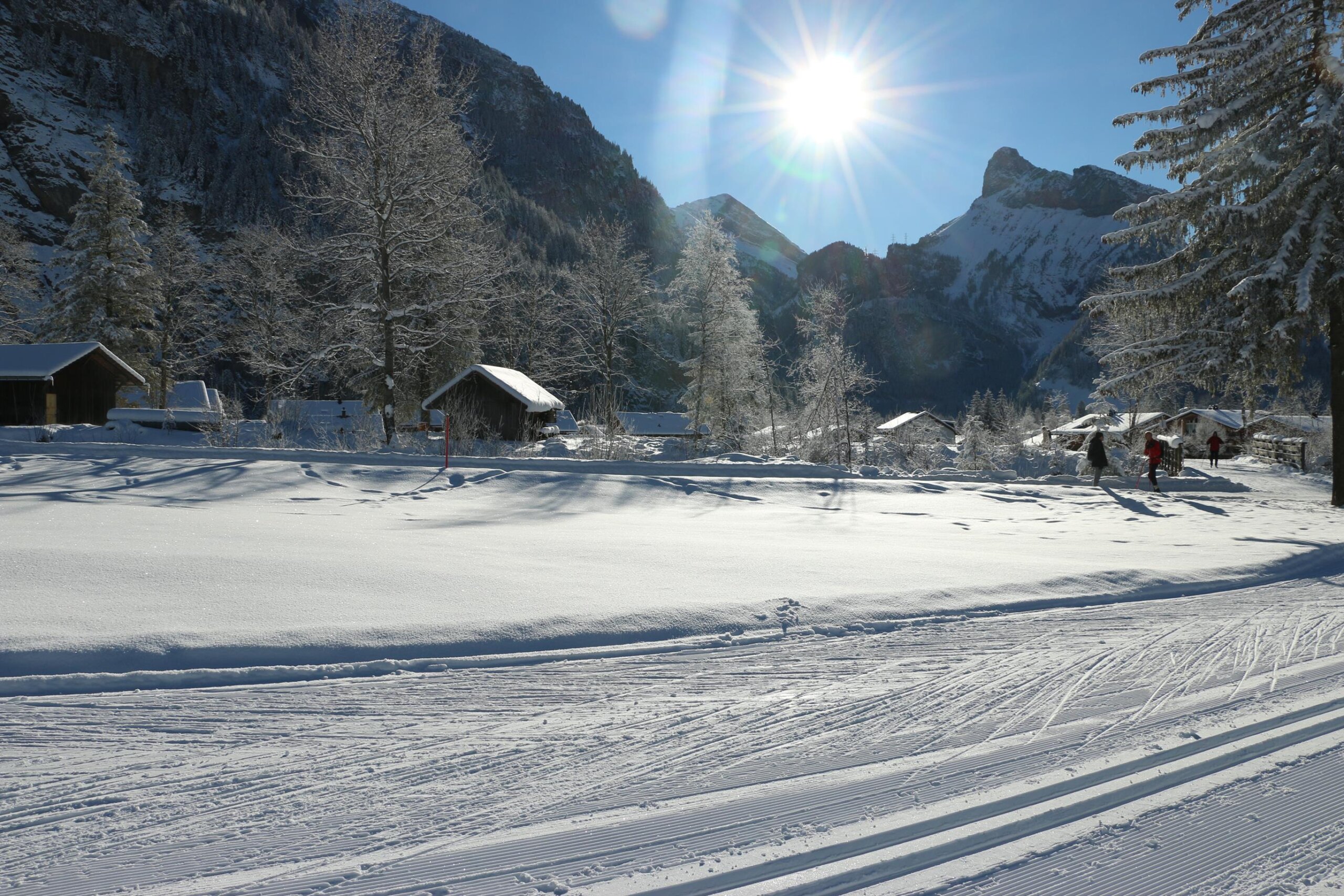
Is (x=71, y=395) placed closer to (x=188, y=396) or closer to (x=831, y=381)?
(x=188, y=396)

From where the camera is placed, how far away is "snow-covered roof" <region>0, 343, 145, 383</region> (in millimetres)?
26906

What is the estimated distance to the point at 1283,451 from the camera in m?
32.2

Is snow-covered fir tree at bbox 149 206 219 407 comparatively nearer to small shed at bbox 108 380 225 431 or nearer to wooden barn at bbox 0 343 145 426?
small shed at bbox 108 380 225 431

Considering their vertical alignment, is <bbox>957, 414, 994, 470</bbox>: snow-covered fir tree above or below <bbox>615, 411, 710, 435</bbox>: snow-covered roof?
below

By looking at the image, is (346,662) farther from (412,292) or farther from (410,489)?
(412,292)

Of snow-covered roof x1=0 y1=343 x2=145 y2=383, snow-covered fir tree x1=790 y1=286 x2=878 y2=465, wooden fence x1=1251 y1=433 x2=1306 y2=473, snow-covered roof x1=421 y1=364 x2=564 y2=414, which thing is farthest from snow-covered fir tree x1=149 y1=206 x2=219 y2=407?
wooden fence x1=1251 y1=433 x2=1306 y2=473

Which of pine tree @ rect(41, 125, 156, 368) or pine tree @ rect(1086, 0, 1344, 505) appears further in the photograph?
pine tree @ rect(41, 125, 156, 368)

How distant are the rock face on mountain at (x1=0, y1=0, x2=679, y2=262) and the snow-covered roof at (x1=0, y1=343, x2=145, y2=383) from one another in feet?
191

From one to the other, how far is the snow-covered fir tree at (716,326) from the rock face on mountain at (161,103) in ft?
183

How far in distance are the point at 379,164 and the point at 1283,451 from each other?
40579 millimetres

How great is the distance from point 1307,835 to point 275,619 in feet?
17.0

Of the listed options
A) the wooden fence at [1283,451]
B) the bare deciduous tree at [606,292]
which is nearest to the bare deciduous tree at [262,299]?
the bare deciduous tree at [606,292]

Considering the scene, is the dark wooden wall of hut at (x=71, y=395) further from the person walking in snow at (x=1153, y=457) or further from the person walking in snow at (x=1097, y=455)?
the person walking in snow at (x=1153, y=457)

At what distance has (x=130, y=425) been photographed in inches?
969
